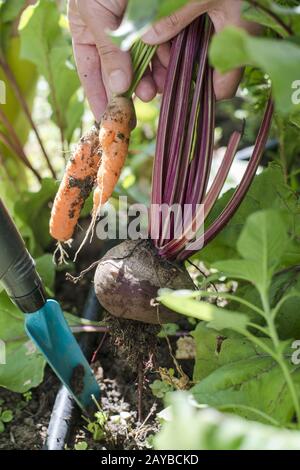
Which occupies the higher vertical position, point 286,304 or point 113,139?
point 113,139

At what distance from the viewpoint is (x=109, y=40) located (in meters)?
1.43

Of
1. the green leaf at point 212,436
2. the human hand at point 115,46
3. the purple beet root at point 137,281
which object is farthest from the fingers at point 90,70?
the green leaf at point 212,436

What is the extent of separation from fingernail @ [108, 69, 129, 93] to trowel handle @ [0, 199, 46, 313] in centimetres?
37

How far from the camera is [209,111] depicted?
4.71 ft

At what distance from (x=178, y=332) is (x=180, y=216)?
0.39 meters

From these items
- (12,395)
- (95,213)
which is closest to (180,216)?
Result: (95,213)

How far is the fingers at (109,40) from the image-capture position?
55.8 inches

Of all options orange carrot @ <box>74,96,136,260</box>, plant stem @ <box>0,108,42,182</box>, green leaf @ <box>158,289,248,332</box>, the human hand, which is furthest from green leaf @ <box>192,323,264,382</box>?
plant stem @ <box>0,108,42,182</box>

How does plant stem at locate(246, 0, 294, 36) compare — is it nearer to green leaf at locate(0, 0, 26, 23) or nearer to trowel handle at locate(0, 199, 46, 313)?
trowel handle at locate(0, 199, 46, 313)

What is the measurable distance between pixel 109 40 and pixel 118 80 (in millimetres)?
94

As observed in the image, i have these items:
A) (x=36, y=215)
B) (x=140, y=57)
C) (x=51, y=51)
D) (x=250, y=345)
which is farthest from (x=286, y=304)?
(x=51, y=51)

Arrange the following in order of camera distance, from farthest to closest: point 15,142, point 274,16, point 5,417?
point 15,142 → point 5,417 → point 274,16

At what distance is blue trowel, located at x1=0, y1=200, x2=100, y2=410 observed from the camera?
52.0 inches

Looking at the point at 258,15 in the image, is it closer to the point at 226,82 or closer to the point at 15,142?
the point at 226,82
